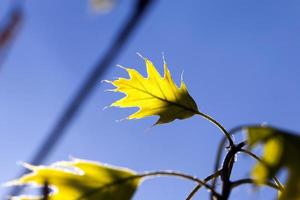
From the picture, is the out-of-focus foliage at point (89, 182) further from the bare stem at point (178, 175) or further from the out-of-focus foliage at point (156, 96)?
the out-of-focus foliage at point (156, 96)

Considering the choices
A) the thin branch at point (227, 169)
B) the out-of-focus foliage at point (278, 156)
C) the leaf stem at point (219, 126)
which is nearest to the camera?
the out-of-focus foliage at point (278, 156)

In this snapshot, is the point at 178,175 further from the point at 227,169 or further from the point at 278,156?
the point at 278,156

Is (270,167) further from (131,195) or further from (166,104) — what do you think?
(166,104)

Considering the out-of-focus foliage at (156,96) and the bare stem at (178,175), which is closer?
the bare stem at (178,175)

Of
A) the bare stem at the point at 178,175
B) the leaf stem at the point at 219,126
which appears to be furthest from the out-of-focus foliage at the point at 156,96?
the bare stem at the point at 178,175

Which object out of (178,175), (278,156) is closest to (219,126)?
(178,175)

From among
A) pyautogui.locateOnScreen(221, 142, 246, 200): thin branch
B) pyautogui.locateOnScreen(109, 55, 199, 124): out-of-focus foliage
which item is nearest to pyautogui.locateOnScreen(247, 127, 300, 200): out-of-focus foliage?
pyautogui.locateOnScreen(221, 142, 246, 200): thin branch

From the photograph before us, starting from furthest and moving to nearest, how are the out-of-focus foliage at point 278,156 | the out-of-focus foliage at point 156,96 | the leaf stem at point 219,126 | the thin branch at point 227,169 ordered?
the out-of-focus foliage at point 156,96, the leaf stem at point 219,126, the thin branch at point 227,169, the out-of-focus foliage at point 278,156
